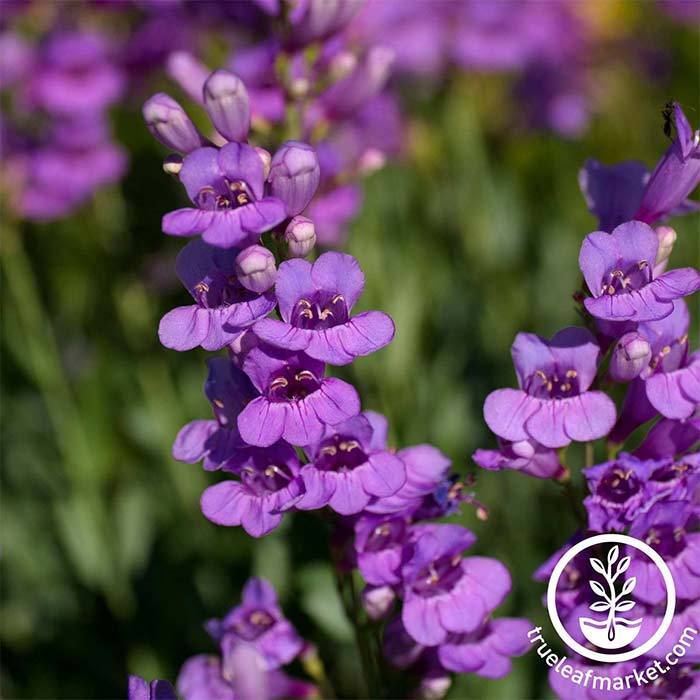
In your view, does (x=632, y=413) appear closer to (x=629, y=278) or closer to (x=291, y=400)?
(x=629, y=278)

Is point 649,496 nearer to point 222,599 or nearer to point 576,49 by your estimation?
point 222,599

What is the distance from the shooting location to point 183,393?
3.58m

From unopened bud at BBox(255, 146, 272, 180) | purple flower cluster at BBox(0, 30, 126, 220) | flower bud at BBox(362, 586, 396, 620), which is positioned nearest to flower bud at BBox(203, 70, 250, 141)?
unopened bud at BBox(255, 146, 272, 180)

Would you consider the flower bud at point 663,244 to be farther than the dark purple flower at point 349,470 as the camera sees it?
Yes

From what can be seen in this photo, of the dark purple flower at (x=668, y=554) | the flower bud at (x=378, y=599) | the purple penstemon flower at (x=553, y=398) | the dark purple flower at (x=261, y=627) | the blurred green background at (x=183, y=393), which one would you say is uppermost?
the purple penstemon flower at (x=553, y=398)

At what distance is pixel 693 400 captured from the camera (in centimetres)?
158

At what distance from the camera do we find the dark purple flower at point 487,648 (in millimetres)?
1703

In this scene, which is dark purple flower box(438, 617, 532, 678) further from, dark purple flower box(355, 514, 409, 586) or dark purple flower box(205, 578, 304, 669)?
dark purple flower box(205, 578, 304, 669)

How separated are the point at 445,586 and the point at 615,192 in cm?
76

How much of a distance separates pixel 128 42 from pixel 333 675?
2.52 m

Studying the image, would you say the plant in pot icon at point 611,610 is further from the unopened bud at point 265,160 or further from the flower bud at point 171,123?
the flower bud at point 171,123

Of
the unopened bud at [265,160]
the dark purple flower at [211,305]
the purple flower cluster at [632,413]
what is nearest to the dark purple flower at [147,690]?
the dark purple flower at [211,305]

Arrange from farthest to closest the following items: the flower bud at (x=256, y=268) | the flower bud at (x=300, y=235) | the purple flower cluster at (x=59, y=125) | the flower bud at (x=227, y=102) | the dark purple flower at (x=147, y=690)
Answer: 1. the purple flower cluster at (x=59, y=125)
2. the flower bud at (x=227, y=102)
3. the flower bud at (x=300, y=235)
4. the flower bud at (x=256, y=268)
5. the dark purple flower at (x=147, y=690)

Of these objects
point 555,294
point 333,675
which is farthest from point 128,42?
point 333,675
